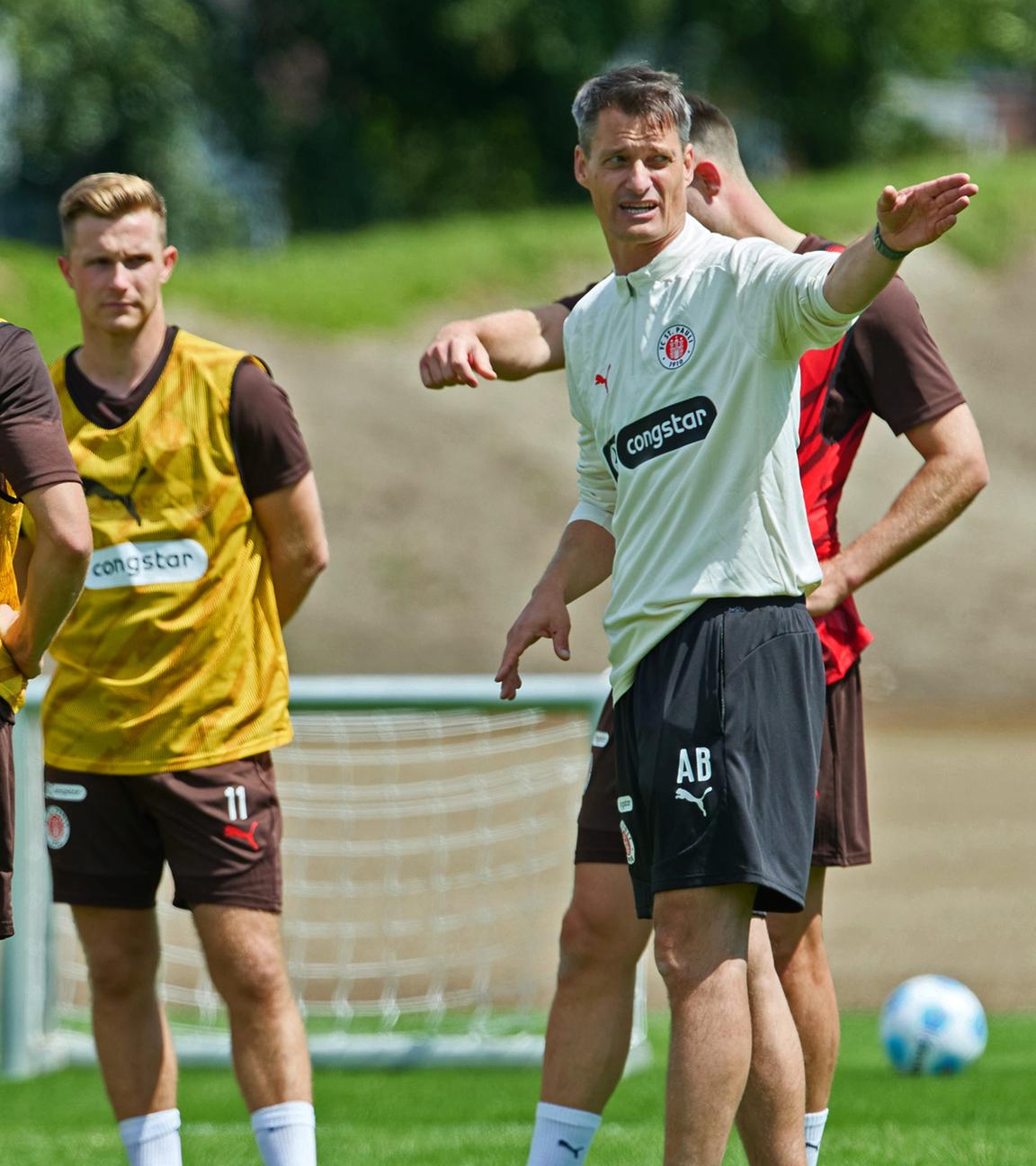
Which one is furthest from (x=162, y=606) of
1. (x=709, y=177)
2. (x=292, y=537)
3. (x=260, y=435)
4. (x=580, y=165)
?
(x=709, y=177)

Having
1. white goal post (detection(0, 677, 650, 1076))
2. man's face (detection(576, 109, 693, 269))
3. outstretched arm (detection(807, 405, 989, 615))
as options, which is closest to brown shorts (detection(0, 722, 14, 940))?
man's face (detection(576, 109, 693, 269))

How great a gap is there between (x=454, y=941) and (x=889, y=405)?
6.47 meters

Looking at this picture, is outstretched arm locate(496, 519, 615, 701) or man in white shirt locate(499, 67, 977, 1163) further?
outstretched arm locate(496, 519, 615, 701)

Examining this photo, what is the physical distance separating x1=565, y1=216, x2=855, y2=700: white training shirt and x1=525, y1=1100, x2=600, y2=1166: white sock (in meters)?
1.12

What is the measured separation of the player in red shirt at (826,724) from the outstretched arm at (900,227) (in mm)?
971

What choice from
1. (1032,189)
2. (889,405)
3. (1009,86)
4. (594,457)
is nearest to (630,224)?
(594,457)

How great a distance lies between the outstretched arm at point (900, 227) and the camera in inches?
117

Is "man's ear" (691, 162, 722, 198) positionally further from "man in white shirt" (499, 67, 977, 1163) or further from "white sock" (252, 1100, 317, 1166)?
"white sock" (252, 1100, 317, 1166)

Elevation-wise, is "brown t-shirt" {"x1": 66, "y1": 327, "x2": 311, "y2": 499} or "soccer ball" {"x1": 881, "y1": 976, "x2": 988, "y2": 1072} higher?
"brown t-shirt" {"x1": 66, "y1": 327, "x2": 311, "y2": 499}

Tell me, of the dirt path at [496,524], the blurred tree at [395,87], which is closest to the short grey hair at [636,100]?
the dirt path at [496,524]

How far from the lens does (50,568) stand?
→ 10.7 feet

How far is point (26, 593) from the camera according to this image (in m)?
3.33

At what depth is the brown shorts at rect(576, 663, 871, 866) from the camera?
400 cm

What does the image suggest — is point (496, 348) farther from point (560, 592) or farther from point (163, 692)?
point (163, 692)
